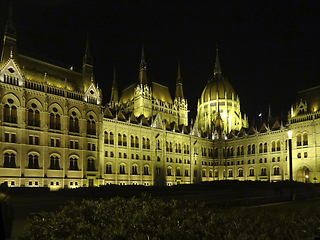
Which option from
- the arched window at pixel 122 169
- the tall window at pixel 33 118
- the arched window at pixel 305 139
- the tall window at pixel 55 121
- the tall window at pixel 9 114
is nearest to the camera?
the tall window at pixel 9 114

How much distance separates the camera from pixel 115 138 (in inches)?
2549

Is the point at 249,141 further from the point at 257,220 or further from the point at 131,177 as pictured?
the point at 257,220

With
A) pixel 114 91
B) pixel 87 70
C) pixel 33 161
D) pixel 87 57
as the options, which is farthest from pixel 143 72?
pixel 33 161

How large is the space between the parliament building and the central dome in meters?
10.2

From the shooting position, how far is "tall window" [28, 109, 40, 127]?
4988 cm

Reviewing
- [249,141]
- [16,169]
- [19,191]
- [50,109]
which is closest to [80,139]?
[50,109]

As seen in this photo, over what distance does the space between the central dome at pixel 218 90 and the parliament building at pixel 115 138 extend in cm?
1023

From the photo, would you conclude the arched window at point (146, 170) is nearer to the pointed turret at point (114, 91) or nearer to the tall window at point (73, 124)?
the tall window at point (73, 124)

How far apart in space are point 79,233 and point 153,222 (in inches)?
96.5

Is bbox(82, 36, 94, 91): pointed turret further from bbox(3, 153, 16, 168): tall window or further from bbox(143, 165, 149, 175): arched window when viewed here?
bbox(143, 165, 149, 175): arched window

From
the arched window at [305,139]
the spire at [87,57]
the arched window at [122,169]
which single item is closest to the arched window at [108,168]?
the arched window at [122,169]

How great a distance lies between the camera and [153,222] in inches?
389

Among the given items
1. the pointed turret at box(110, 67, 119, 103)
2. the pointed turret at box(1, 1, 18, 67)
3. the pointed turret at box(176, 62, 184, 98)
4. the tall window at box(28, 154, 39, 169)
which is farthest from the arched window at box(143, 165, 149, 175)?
the pointed turret at box(176, 62, 184, 98)

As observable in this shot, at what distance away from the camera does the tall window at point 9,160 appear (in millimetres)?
45566
